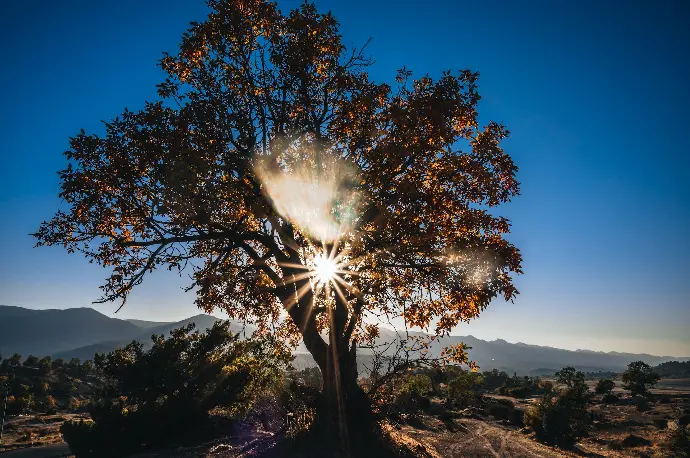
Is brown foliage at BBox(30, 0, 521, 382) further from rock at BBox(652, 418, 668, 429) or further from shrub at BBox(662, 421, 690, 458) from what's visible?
rock at BBox(652, 418, 668, 429)

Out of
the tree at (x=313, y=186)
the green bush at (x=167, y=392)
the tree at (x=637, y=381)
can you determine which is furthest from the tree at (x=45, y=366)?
the tree at (x=637, y=381)

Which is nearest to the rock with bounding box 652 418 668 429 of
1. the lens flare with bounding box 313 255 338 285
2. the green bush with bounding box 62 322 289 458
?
the green bush with bounding box 62 322 289 458

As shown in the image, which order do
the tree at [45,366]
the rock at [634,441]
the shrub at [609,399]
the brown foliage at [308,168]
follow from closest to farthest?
the brown foliage at [308,168], the rock at [634,441], the shrub at [609,399], the tree at [45,366]

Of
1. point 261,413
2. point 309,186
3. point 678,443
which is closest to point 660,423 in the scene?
point 678,443

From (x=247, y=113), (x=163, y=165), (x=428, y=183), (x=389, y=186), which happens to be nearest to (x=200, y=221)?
(x=163, y=165)

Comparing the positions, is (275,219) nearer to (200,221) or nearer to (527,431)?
(200,221)

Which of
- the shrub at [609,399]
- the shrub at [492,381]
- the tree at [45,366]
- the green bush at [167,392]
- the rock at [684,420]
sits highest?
the green bush at [167,392]

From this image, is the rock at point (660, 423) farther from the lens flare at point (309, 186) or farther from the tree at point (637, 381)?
the lens flare at point (309, 186)

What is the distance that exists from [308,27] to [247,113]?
2.80 metres

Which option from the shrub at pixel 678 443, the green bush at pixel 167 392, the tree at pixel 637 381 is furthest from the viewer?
the tree at pixel 637 381

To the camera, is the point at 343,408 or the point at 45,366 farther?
the point at 45,366

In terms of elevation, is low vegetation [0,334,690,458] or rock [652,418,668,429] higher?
low vegetation [0,334,690,458]

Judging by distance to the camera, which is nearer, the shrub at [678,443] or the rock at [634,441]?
the shrub at [678,443]

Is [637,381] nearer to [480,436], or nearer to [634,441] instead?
[634,441]
